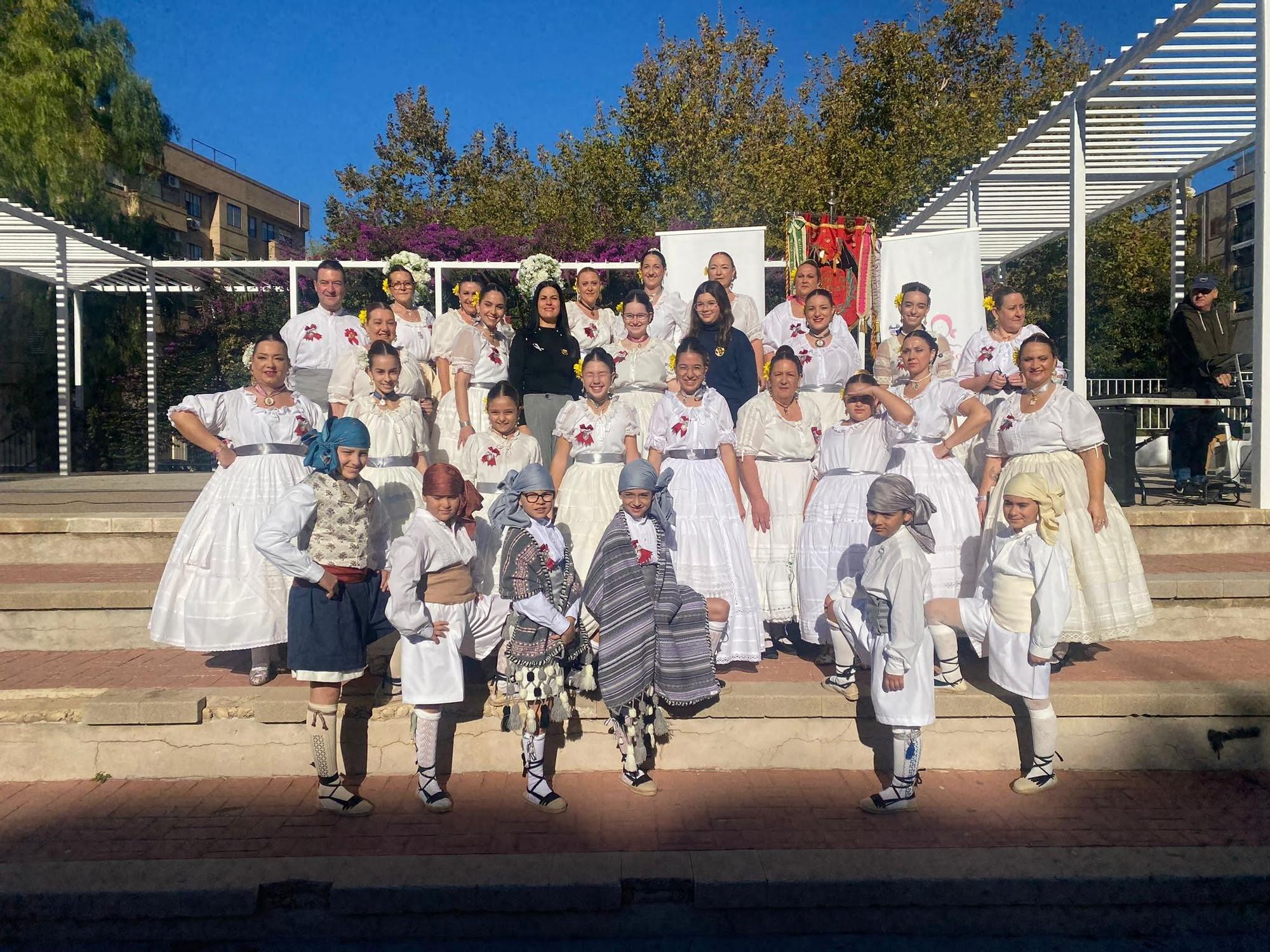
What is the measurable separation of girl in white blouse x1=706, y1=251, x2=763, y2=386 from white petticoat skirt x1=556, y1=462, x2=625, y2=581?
1.86m

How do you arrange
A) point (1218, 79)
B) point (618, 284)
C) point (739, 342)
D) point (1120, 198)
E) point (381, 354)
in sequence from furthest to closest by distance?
point (618, 284) < point (1120, 198) < point (1218, 79) < point (739, 342) < point (381, 354)

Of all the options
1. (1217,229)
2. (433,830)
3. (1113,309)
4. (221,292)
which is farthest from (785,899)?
(1217,229)

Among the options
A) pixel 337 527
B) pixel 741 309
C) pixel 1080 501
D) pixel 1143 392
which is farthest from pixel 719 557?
pixel 1143 392

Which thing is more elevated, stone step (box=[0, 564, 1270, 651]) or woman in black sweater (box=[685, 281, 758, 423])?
woman in black sweater (box=[685, 281, 758, 423])

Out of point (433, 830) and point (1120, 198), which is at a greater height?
point (1120, 198)

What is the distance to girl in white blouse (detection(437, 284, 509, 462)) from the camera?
6570mm

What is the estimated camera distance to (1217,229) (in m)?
41.8

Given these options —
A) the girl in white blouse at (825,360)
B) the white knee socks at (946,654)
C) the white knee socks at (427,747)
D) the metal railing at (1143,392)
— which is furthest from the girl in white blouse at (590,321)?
the metal railing at (1143,392)

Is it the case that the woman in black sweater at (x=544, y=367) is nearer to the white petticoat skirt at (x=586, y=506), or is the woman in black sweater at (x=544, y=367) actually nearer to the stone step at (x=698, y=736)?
the white petticoat skirt at (x=586, y=506)

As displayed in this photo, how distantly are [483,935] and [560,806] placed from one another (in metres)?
0.76

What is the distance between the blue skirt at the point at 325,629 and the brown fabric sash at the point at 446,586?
31 cm

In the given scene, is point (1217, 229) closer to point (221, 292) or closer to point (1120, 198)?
point (1120, 198)

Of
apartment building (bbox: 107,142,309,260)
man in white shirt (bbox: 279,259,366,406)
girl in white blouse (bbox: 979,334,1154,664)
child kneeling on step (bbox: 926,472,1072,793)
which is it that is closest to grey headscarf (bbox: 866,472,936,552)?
child kneeling on step (bbox: 926,472,1072,793)

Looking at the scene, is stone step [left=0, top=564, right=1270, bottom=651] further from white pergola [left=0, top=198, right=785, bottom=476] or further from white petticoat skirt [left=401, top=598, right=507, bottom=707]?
white pergola [left=0, top=198, right=785, bottom=476]
